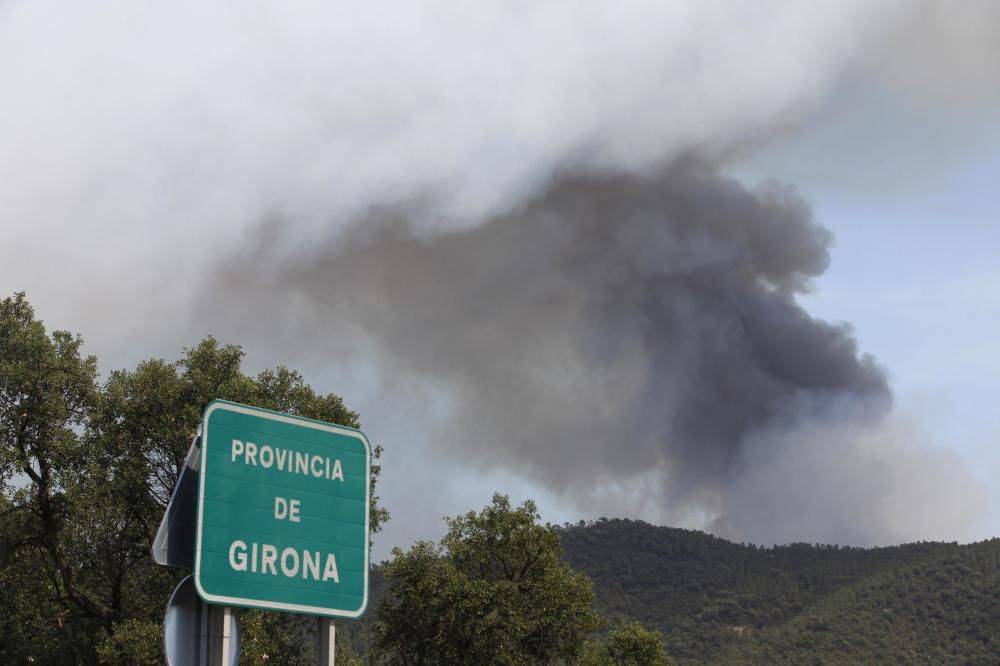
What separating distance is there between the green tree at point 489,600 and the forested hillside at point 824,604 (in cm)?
9997

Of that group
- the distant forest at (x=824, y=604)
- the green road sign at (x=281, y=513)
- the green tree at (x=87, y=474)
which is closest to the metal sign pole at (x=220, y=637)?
the green road sign at (x=281, y=513)

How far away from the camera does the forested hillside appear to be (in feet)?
456

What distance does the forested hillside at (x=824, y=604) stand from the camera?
139125 millimetres

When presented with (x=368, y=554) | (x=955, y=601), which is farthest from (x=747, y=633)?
(x=368, y=554)

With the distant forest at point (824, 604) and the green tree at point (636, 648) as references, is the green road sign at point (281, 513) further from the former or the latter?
the distant forest at point (824, 604)

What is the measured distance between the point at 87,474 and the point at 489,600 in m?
16.0

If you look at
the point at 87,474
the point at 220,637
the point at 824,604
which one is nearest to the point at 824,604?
the point at 824,604

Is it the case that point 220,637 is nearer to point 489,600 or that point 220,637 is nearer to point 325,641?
point 325,641

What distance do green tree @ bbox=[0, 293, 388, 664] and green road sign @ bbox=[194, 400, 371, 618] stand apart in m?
22.2

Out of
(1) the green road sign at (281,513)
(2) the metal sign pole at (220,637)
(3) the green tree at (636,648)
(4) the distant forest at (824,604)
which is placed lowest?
(2) the metal sign pole at (220,637)

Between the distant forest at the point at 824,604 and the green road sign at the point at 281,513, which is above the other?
the distant forest at the point at 824,604

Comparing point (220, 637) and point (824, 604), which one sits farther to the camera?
point (824, 604)

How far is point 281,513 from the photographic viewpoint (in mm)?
11227

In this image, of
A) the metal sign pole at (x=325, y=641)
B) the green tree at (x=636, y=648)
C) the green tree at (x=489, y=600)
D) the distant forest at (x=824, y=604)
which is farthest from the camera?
the distant forest at (x=824, y=604)
